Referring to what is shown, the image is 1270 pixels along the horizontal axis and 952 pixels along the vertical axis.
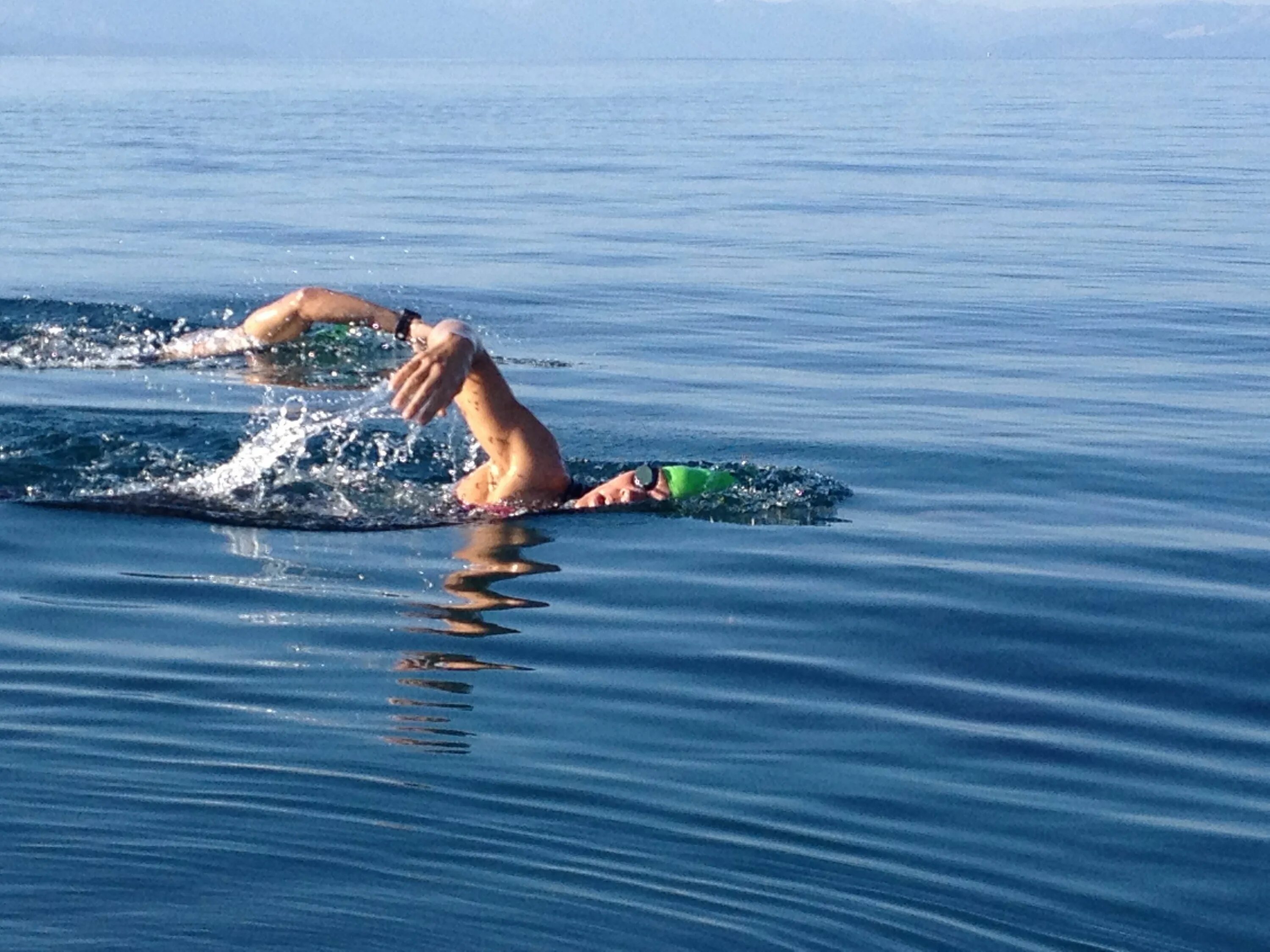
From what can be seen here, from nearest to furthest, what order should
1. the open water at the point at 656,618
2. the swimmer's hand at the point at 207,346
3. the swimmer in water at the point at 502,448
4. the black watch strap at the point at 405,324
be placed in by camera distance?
the open water at the point at 656,618 → the swimmer in water at the point at 502,448 → the black watch strap at the point at 405,324 → the swimmer's hand at the point at 207,346

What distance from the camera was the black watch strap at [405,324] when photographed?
391 inches

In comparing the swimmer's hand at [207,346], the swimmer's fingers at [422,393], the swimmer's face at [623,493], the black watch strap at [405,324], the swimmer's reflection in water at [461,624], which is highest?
the black watch strap at [405,324]

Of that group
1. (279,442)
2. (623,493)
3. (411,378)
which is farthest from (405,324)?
(279,442)

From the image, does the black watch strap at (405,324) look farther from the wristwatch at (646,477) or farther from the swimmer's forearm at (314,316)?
the wristwatch at (646,477)

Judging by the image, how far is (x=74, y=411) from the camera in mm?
12164

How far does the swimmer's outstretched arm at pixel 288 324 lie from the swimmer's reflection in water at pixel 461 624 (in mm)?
1176

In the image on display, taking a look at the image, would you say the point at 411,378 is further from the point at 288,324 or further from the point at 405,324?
the point at 288,324

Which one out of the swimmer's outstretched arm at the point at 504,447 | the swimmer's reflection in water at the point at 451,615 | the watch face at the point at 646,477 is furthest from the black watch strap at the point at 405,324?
the watch face at the point at 646,477

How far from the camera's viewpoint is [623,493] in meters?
10.2

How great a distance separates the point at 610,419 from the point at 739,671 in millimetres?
5453

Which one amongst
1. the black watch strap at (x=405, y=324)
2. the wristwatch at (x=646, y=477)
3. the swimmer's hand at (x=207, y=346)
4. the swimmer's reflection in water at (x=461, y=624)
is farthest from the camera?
the swimmer's hand at (x=207, y=346)

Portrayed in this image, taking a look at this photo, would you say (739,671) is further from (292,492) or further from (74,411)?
(74,411)

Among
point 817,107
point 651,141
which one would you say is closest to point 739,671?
point 651,141

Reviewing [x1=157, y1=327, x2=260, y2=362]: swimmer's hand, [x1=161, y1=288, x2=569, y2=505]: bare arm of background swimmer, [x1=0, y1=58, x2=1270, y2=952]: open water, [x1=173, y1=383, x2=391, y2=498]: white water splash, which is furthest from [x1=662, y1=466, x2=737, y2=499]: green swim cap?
[x1=157, y1=327, x2=260, y2=362]: swimmer's hand
